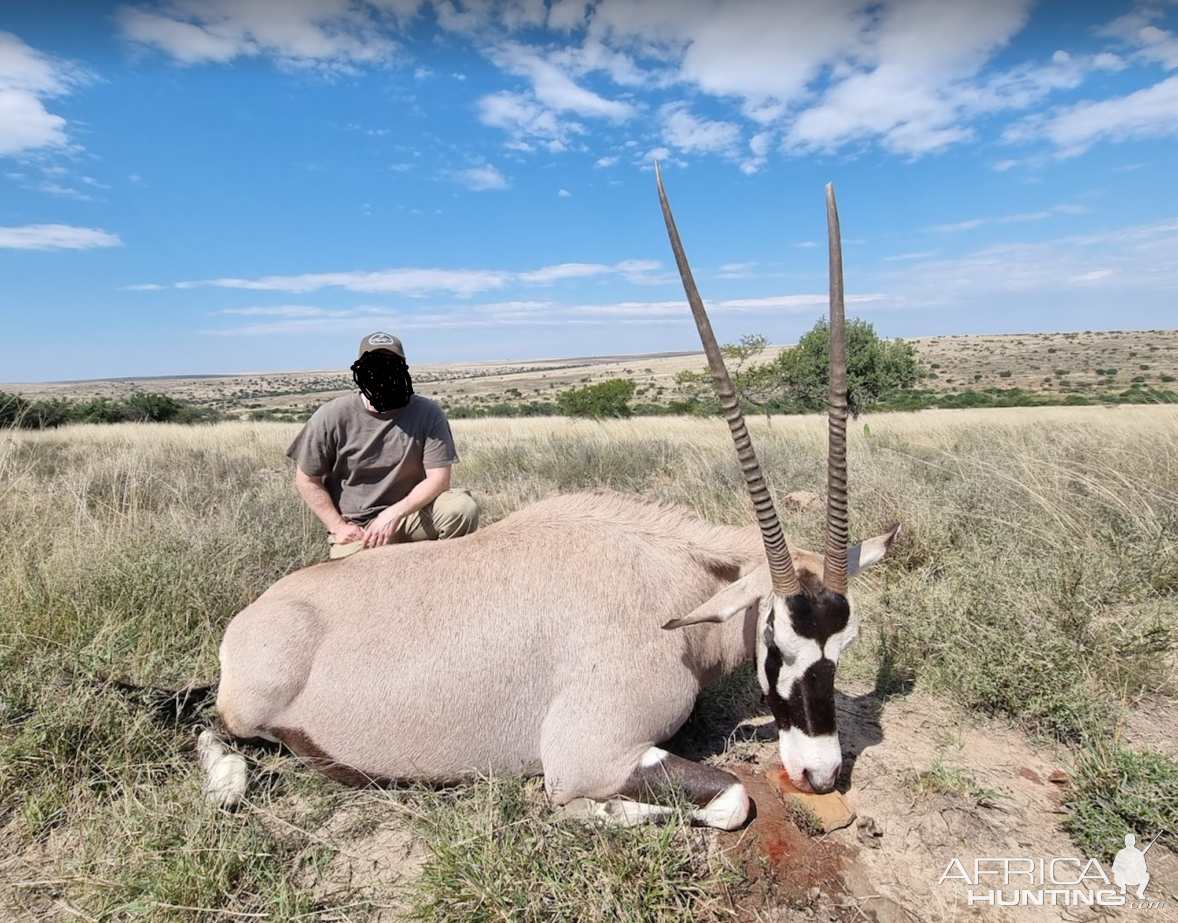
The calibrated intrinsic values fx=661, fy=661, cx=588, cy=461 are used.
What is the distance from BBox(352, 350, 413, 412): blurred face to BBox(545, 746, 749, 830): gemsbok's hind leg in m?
2.73

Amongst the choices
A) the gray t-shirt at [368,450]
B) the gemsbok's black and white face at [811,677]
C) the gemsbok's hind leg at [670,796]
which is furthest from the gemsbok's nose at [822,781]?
the gray t-shirt at [368,450]

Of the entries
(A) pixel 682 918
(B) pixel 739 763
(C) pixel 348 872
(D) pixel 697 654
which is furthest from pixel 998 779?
(C) pixel 348 872

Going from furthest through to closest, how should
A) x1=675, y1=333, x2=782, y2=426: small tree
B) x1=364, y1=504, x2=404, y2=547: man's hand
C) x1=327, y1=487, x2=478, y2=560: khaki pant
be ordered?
1. x1=675, y1=333, x2=782, y2=426: small tree
2. x1=327, y1=487, x2=478, y2=560: khaki pant
3. x1=364, y1=504, x2=404, y2=547: man's hand

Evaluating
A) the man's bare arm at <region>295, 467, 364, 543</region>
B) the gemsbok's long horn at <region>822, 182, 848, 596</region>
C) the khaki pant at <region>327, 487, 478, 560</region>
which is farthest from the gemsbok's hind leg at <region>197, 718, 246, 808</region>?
the gemsbok's long horn at <region>822, 182, 848, 596</region>

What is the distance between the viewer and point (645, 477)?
969 centimetres

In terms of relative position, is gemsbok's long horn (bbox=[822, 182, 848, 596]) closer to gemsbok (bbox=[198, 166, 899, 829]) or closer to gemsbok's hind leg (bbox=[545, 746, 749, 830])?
gemsbok (bbox=[198, 166, 899, 829])

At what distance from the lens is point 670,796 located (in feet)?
8.38

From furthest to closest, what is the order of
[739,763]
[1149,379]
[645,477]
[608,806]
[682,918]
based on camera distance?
[1149,379], [645,477], [739,763], [608,806], [682,918]

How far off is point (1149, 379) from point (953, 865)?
53.2 m

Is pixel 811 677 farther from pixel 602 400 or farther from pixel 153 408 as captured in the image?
pixel 153 408

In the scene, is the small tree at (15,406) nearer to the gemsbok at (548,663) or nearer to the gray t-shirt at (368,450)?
the gray t-shirt at (368,450)

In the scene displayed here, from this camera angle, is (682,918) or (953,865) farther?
(953,865)

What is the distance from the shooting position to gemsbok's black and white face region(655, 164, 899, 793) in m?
2.59

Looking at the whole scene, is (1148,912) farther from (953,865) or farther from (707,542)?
(707,542)
